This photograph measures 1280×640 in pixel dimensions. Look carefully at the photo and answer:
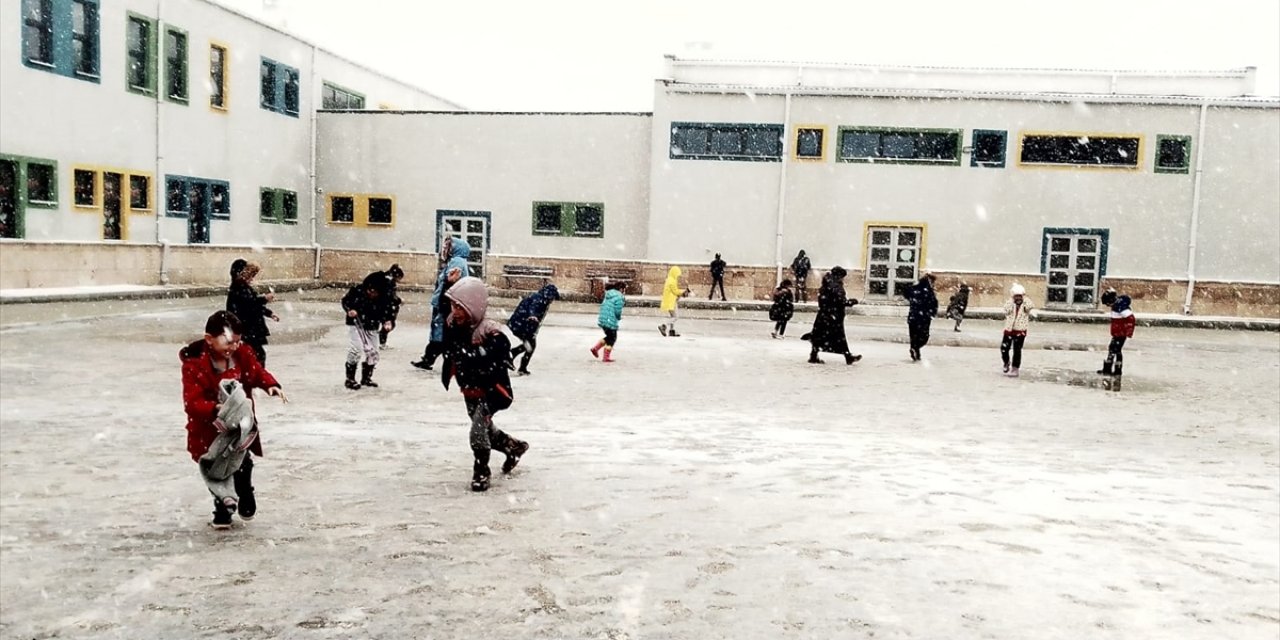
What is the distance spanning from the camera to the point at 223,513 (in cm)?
535

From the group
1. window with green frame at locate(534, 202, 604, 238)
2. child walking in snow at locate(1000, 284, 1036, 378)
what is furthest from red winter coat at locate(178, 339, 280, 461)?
window with green frame at locate(534, 202, 604, 238)

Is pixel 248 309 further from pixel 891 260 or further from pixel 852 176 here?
pixel 891 260

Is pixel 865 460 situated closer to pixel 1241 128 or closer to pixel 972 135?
pixel 972 135

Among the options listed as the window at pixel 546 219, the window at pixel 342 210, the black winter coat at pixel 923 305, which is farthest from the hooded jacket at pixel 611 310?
the window at pixel 342 210

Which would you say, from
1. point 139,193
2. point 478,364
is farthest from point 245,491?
point 139,193

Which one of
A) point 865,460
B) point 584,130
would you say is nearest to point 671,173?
point 584,130

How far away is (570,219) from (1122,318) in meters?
19.6

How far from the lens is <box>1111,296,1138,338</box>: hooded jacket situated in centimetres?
1380

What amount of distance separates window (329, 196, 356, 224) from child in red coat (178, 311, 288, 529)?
92.5ft

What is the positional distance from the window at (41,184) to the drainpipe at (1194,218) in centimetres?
2989

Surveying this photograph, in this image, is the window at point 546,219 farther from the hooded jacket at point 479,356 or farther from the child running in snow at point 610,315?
the hooded jacket at point 479,356

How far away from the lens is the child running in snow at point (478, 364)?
6.41 metres

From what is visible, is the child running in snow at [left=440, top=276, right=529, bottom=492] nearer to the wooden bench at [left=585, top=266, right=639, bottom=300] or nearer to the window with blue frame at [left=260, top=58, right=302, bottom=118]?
the wooden bench at [left=585, top=266, right=639, bottom=300]

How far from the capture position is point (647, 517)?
5.83 m
